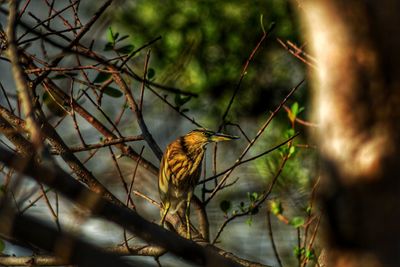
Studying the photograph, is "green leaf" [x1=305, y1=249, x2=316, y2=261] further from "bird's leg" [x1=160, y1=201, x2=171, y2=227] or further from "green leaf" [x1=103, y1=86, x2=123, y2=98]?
"green leaf" [x1=103, y1=86, x2=123, y2=98]

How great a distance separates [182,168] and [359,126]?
10.1 ft

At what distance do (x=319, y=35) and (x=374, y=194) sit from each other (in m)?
0.22

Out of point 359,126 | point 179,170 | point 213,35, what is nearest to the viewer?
point 359,126

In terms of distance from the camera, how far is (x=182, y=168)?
403 cm

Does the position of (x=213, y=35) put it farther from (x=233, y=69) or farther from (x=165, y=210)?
(x=165, y=210)

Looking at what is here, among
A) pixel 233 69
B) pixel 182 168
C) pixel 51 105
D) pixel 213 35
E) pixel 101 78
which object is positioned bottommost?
pixel 51 105

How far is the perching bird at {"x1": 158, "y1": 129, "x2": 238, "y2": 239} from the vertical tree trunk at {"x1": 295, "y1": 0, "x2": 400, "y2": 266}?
6.90 ft

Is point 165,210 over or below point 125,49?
below

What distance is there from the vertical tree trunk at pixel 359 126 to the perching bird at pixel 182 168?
2104 mm

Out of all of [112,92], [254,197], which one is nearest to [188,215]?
[254,197]

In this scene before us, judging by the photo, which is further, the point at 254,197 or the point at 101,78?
the point at 254,197

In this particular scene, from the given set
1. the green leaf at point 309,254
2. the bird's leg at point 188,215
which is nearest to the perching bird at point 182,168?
the bird's leg at point 188,215

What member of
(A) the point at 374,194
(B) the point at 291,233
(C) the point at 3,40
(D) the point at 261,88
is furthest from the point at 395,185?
(D) the point at 261,88

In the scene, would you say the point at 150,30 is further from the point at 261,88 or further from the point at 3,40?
the point at 3,40
